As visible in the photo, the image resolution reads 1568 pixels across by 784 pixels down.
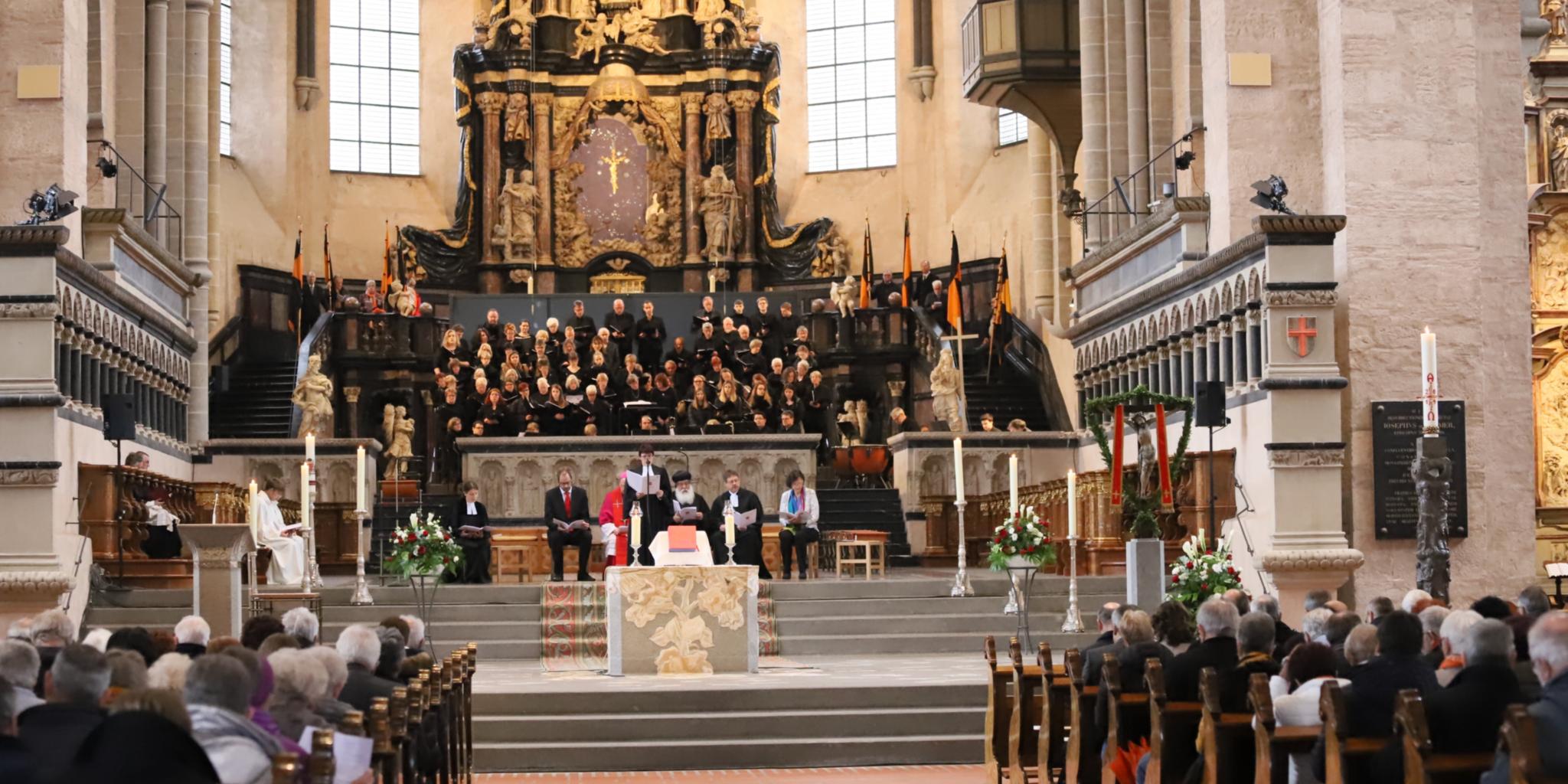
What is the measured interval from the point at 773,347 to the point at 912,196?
21.3 feet

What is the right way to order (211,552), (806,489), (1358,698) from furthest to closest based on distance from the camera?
(806,489), (211,552), (1358,698)

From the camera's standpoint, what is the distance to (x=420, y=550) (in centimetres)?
1780

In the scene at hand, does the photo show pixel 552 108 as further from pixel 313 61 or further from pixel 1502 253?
pixel 1502 253

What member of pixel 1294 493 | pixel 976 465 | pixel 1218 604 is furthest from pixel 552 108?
pixel 1218 604

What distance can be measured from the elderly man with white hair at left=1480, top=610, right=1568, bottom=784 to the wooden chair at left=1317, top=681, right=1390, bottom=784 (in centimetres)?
77

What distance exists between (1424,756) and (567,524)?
48.8 ft

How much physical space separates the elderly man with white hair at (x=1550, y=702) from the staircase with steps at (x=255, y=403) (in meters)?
24.5

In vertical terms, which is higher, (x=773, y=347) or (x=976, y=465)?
(x=773, y=347)

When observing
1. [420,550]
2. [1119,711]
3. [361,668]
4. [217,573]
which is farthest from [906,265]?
[361,668]

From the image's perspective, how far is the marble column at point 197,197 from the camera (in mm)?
25594

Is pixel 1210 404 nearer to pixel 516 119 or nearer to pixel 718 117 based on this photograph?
pixel 718 117

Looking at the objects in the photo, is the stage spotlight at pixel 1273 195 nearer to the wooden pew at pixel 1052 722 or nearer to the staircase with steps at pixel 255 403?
the wooden pew at pixel 1052 722

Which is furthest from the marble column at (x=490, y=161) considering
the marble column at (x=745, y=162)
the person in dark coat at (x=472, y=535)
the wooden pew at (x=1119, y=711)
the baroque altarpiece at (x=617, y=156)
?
the wooden pew at (x=1119, y=711)

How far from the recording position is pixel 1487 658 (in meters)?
6.61
